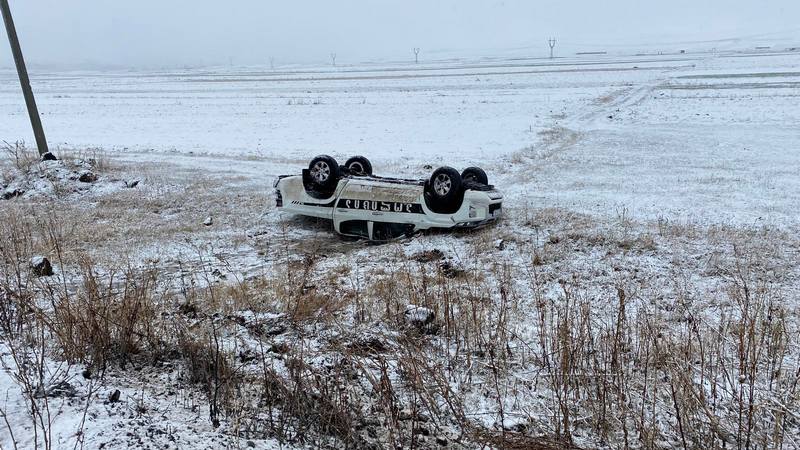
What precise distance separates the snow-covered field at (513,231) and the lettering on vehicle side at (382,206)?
0.63 meters

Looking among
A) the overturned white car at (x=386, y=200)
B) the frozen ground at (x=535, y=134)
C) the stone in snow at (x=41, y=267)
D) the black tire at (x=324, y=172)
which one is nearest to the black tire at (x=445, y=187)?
the overturned white car at (x=386, y=200)

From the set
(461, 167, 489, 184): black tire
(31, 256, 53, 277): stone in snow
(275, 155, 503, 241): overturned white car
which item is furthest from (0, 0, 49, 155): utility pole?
(461, 167, 489, 184): black tire

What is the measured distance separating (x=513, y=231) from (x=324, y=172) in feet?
11.0

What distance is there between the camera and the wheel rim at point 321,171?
960cm

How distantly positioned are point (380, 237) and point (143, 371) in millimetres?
5544

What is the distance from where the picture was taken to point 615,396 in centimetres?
386

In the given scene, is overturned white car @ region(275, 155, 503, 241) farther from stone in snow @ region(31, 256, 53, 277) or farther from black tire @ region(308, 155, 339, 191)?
stone in snow @ region(31, 256, 53, 277)

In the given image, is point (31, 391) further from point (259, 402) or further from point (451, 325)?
point (451, 325)

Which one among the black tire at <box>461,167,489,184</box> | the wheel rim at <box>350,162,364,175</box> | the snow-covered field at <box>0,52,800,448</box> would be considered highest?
the wheel rim at <box>350,162,364,175</box>

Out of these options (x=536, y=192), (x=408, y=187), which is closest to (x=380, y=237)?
(x=408, y=187)

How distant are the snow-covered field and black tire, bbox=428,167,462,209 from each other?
0.55 m

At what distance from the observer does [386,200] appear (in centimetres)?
916

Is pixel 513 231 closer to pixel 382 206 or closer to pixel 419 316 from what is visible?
pixel 382 206

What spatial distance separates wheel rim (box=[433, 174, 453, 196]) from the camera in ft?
28.7
